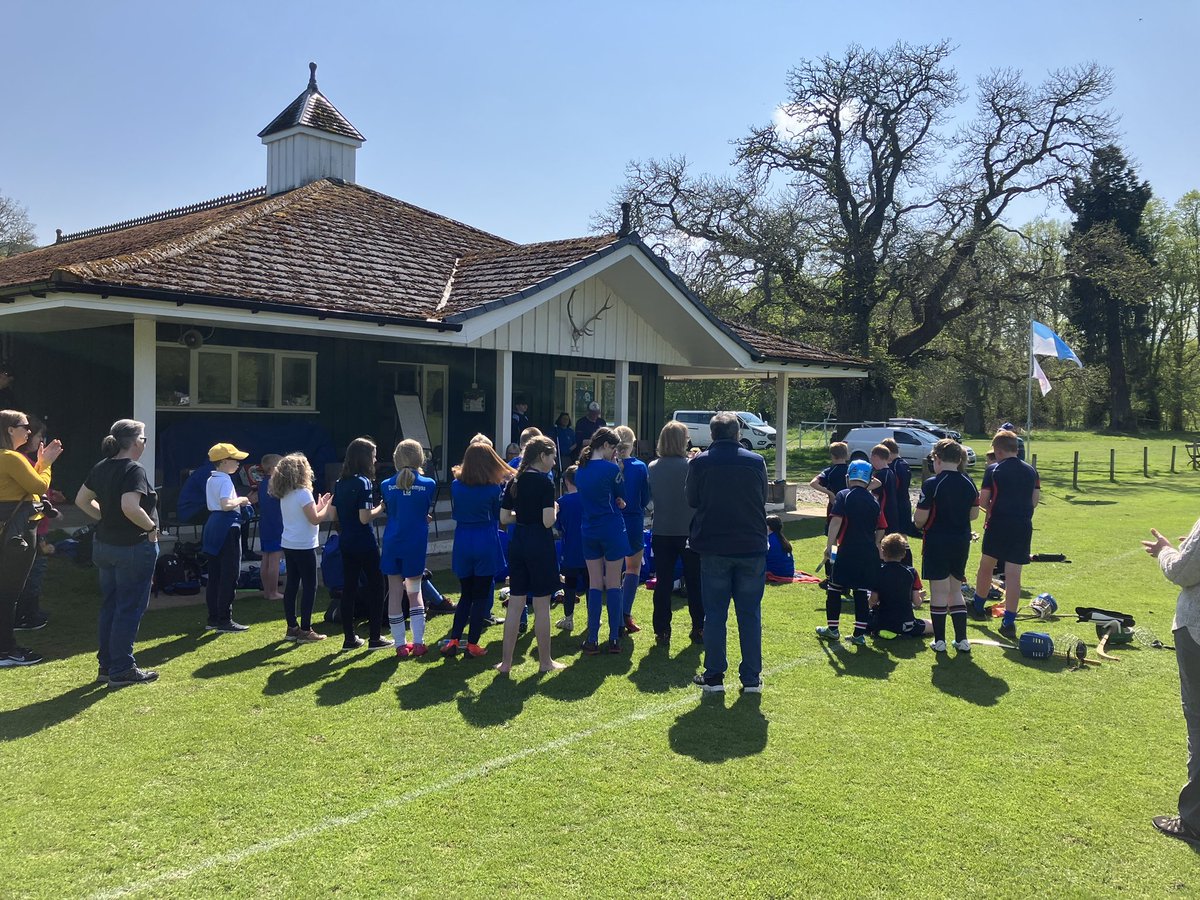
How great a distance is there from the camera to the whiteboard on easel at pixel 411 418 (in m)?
13.5

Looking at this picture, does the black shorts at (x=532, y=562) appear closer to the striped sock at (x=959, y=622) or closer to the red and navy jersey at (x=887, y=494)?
the striped sock at (x=959, y=622)

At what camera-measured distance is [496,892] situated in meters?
3.33

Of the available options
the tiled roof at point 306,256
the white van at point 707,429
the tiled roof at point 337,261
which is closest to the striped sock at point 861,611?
the tiled roof at point 337,261

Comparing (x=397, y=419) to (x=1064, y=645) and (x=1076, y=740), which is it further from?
(x=1076, y=740)

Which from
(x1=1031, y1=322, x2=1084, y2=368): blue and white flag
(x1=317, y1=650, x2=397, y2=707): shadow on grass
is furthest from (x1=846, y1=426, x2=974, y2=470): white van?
(x1=317, y1=650, x2=397, y2=707): shadow on grass

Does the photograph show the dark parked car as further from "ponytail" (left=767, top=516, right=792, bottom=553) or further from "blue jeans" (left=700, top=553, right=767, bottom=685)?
"blue jeans" (left=700, top=553, right=767, bottom=685)

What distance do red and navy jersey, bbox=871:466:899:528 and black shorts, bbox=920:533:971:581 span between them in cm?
138

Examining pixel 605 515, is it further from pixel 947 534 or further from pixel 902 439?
pixel 902 439

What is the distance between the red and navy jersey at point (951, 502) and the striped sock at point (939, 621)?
63cm

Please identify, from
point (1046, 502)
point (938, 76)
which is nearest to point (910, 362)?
point (938, 76)

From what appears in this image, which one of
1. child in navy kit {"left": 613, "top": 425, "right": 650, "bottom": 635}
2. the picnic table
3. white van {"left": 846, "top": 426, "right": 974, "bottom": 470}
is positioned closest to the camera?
child in navy kit {"left": 613, "top": 425, "right": 650, "bottom": 635}

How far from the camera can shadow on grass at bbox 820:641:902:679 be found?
20.6ft

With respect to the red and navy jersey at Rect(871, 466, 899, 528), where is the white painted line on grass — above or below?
below

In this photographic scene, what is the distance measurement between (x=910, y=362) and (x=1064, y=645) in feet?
90.3
